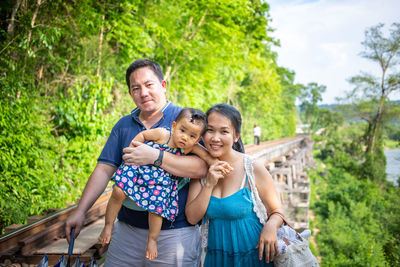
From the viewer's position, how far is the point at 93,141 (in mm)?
6465

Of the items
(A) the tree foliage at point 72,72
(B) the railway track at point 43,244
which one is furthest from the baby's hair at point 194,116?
(A) the tree foliage at point 72,72

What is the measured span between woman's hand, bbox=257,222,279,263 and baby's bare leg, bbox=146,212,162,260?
62 cm

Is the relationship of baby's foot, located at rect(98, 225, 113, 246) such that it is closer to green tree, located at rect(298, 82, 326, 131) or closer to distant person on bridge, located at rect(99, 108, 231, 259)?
distant person on bridge, located at rect(99, 108, 231, 259)

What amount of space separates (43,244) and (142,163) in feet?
7.34

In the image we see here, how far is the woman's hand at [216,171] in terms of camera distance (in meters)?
1.64

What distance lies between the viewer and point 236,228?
5.99 feet

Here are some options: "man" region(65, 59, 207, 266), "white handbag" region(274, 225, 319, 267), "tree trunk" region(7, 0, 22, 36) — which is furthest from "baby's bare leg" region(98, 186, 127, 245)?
"tree trunk" region(7, 0, 22, 36)

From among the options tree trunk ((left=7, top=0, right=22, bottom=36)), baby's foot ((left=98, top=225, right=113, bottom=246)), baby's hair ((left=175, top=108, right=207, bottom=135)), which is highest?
tree trunk ((left=7, top=0, right=22, bottom=36))

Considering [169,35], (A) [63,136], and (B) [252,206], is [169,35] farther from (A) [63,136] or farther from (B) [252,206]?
(B) [252,206]

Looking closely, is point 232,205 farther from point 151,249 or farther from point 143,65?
point 143,65

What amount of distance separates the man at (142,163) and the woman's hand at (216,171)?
0.11 metres

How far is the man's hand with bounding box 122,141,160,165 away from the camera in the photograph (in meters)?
1.66

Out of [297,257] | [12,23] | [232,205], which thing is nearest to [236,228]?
[232,205]

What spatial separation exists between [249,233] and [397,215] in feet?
57.5
